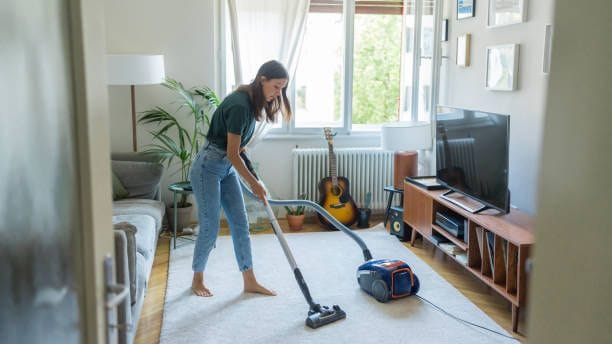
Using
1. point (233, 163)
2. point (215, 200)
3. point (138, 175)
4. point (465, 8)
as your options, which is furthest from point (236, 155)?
point (465, 8)

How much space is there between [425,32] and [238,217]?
2.56m

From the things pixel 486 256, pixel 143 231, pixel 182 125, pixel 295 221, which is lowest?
pixel 295 221

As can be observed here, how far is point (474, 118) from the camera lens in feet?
12.0

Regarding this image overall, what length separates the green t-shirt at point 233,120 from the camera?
10.0 feet

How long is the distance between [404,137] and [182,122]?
1.77 meters

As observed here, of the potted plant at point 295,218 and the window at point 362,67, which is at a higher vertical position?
the window at point 362,67

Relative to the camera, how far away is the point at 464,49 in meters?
4.56

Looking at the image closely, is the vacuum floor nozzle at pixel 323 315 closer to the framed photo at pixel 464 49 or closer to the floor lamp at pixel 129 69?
the floor lamp at pixel 129 69

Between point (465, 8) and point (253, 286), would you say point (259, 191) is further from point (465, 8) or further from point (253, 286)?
point (465, 8)

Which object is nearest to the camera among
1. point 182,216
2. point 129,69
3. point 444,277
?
point 444,277

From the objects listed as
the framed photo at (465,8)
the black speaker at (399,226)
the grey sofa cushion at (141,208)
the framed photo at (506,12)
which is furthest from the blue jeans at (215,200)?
the framed photo at (465,8)

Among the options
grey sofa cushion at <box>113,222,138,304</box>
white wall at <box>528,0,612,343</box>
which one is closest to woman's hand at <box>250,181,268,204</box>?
grey sofa cushion at <box>113,222,138,304</box>

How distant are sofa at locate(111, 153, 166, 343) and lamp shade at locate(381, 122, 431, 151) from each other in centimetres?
Result: 172

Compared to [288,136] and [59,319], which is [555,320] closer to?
[59,319]
